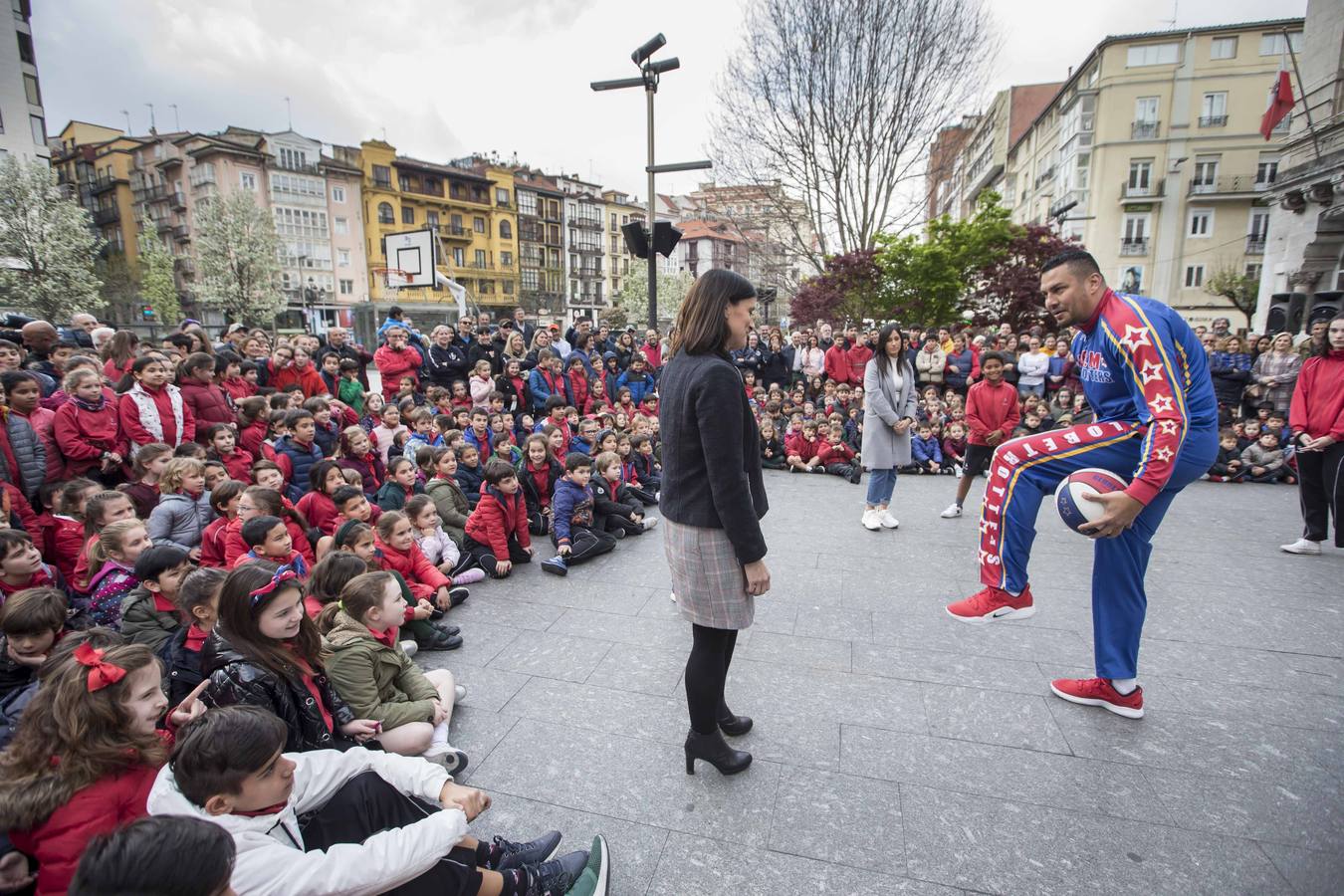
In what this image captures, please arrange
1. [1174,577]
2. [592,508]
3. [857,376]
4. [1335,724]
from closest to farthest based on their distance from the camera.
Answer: [1335,724]
[1174,577]
[592,508]
[857,376]

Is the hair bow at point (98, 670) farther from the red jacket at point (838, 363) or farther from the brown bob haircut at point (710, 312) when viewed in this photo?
the red jacket at point (838, 363)

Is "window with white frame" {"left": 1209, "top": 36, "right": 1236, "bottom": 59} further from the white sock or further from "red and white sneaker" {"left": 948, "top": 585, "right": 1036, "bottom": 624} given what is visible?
the white sock

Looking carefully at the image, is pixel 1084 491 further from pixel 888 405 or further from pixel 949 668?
pixel 888 405

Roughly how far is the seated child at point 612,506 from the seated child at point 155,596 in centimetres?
330

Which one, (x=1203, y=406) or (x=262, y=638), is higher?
(x=1203, y=406)

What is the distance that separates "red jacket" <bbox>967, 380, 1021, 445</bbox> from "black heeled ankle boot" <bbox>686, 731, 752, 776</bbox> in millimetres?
4473

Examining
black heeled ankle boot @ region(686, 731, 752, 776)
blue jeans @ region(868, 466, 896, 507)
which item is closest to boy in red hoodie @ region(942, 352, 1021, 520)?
blue jeans @ region(868, 466, 896, 507)

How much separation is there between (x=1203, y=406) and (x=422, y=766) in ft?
10.7

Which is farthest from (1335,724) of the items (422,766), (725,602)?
(422,766)

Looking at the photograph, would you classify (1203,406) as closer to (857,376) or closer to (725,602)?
(725,602)

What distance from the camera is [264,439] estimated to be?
6.02 meters

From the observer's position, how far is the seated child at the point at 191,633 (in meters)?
2.73

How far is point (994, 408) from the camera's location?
5828mm

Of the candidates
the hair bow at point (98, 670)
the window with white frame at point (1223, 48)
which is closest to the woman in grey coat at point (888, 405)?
the hair bow at point (98, 670)
